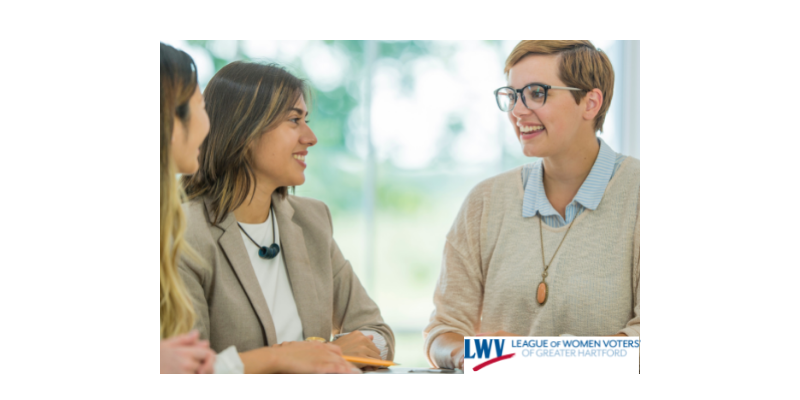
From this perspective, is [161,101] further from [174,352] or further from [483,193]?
[483,193]

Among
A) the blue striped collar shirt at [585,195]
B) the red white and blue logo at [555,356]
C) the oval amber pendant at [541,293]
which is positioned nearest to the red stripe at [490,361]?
the red white and blue logo at [555,356]

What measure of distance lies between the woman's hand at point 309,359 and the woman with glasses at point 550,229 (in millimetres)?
265

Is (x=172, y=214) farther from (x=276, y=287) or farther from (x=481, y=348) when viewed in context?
(x=481, y=348)

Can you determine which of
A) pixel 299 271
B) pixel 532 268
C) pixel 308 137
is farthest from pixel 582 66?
pixel 299 271

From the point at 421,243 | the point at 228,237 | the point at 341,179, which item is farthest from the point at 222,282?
the point at 421,243

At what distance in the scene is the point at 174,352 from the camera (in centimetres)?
150

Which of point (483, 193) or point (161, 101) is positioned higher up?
point (161, 101)

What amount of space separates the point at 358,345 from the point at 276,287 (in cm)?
28

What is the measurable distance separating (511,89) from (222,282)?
97 centimetres

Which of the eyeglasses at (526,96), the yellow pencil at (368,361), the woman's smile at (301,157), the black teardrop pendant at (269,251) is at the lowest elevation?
the yellow pencil at (368,361)

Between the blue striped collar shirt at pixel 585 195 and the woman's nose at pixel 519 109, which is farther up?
the woman's nose at pixel 519 109

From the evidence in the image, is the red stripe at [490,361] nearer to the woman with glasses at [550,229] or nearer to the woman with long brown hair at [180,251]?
the woman with glasses at [550,229]

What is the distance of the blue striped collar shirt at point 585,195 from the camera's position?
1.63 metres

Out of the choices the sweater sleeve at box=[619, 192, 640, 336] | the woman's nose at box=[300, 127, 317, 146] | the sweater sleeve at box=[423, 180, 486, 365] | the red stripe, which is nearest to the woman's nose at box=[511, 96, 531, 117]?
the sweater sleeve at box=[423, 180, 486, 365]
